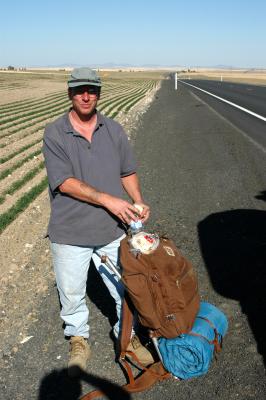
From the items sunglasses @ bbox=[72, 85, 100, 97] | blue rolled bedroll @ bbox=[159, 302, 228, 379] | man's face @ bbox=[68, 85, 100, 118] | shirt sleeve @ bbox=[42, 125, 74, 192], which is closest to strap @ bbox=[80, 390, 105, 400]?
blue rolled bedroll @ bbox=[159, 302, 228, 379]

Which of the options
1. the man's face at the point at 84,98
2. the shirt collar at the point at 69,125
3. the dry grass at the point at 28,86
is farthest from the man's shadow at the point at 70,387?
the dry grass at the point at 28,86

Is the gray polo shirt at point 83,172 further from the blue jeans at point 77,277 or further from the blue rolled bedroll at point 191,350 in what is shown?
the blue rolled bedroll at point 191,350

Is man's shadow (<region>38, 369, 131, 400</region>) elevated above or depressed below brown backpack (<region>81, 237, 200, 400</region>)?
below

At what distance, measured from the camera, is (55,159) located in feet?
9.84

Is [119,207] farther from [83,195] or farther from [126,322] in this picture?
[126,322]

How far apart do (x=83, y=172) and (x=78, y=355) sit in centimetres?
143

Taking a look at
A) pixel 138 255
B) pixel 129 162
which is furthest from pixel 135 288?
pixel 129 162

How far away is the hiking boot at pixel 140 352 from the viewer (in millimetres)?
3320

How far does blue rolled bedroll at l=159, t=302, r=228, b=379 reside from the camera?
9.98 feet

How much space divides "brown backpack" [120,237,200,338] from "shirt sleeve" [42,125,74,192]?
2.01ft

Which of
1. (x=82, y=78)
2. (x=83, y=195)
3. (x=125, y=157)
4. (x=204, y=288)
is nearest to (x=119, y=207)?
(x=83, y=195)

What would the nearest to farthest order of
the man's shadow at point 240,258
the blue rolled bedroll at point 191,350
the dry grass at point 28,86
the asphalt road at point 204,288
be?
1. the blue rolled bedroll at point 191,350
2. the asphalt road at point 204,288
3. the man's shadow at point 240,258
4. the dry grass at point 28,86

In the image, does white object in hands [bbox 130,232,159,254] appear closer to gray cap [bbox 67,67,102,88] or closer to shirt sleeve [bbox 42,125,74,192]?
shirt sleeve [bbox 42,125,74,192]

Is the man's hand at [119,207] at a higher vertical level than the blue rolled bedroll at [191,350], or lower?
higher
